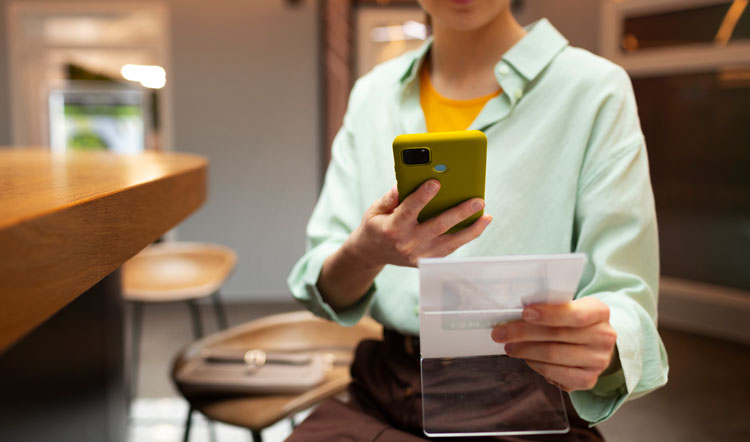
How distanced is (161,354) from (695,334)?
330 cm

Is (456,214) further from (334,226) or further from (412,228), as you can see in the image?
(334,226)

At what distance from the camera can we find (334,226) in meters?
1.06

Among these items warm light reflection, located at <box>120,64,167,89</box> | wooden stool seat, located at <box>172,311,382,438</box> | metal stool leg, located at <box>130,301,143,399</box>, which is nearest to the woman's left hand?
wooden stool seat, located at <box>172,311,382,438</box>

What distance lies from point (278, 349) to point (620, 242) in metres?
0.97

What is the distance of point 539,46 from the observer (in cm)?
93

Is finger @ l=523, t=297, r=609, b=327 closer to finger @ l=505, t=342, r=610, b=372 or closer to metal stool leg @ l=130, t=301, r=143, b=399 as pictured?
finger @ l=505, t=342, r=610, b=372

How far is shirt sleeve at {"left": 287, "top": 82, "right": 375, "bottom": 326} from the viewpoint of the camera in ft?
3.21

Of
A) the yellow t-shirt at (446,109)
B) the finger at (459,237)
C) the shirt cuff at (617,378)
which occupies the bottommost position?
the shirt cuff at (617,378)

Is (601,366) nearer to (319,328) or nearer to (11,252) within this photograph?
(11,252)

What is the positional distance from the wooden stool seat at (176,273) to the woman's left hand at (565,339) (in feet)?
6.31

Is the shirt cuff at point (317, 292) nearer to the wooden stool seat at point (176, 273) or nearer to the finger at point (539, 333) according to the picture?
the finger at point (539, 333)

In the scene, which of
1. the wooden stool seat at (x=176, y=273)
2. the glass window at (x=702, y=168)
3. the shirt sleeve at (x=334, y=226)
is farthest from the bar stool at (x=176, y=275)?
the glass window at (x=702, y=168)

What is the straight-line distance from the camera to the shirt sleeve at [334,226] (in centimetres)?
98

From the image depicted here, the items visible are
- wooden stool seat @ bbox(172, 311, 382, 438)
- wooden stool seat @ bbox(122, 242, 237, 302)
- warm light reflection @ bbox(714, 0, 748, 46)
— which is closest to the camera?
wooden stool seat @ bbox(172, 311, 382, 438)
